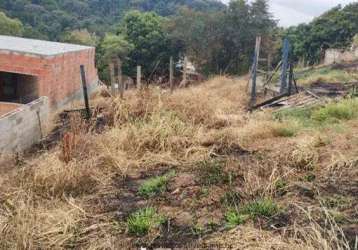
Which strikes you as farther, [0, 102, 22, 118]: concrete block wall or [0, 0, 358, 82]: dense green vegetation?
[0, 0, 358, 82]: dense green vegetation

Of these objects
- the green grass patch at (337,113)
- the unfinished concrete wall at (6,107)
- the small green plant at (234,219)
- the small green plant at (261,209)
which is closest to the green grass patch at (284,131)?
the green grass patch at (337,113)

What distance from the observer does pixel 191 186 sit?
17.4 ft

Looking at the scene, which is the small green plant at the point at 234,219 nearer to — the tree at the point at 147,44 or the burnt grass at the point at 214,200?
the burnt grass at the point at 214,200

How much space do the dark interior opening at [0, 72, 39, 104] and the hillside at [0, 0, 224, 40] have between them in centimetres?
2545

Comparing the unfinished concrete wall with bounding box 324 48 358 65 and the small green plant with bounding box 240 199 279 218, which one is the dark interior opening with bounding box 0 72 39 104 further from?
the unfinished concrete wall with bounding box 324 48 358 65

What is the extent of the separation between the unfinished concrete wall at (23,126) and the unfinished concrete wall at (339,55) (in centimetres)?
1679

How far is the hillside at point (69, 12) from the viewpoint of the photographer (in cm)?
4722

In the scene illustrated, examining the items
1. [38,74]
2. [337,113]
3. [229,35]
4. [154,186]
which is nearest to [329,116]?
[337,113]

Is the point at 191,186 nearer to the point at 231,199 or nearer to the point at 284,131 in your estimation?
the point at 231,199

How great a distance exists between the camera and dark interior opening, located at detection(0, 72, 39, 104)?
44.8 ft

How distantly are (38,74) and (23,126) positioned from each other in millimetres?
3810

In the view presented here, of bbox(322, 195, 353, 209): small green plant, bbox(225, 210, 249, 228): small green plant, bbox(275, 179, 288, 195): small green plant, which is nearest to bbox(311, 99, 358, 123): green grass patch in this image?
bbox(275, 179, 288, 195): small green plant

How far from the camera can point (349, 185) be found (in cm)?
489

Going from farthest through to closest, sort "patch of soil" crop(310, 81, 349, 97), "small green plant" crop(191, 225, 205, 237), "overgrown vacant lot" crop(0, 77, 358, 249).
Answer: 1. "patch of soil" crop(310, 81, 349, 97)
2. "small green plant" crop(191, 225, 205, 237)
3. "overgrown vacant lot" crop(0, 77, 358, 249)
